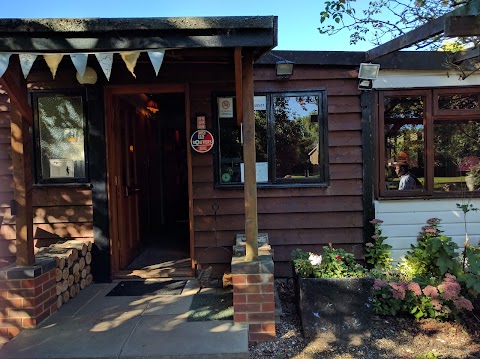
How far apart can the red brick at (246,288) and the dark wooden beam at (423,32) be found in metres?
2.46

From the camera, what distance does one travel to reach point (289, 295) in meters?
4.02

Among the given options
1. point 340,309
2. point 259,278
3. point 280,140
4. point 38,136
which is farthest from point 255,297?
point 38,136

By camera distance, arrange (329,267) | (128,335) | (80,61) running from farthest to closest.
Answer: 1. (329,267)
2. (128,335)
3. (80,61)

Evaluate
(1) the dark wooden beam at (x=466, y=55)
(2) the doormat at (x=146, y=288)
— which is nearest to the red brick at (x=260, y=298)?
(2) the doormat at (x=146, y=288)

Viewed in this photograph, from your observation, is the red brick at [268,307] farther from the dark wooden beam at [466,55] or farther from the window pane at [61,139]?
the dark wooden beam at [466,55]

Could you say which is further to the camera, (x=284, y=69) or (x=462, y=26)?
(x=284, y=69)

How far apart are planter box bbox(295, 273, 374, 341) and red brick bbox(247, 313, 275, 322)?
0.31 meters

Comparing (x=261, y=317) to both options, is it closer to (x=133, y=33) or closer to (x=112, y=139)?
(x=133, y=33)

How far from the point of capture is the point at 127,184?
4.77 metres

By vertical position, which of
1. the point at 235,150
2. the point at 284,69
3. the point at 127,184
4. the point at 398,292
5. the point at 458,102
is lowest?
the point at 398,292

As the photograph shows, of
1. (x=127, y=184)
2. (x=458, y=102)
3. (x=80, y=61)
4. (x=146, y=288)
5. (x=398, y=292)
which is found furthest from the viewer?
(x=127, y=184)

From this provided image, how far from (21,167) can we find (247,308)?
2141 mm

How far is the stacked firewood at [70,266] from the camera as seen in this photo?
3504 mm

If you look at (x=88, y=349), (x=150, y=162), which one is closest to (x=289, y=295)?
(x=88, y=349)
